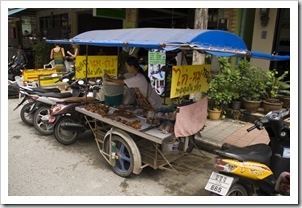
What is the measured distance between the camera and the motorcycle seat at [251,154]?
2607 millimetres

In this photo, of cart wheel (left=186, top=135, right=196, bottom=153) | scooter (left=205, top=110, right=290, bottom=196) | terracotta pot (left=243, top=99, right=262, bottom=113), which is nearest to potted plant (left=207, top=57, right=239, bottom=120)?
terracotta pot (left=243, top=99, right=262, bottom=113)

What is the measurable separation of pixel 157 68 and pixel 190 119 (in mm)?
3290

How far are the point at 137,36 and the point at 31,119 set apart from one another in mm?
3625

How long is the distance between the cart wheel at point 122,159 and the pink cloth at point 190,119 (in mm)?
785

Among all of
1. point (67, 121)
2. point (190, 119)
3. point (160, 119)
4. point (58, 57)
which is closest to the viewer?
point (190, 119)

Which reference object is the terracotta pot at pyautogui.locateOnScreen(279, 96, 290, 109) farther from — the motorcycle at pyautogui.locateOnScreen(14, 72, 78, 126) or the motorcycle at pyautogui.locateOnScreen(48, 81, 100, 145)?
the motorcycle at pyautogui.locateOnScreen(14, 72, 78, 126)

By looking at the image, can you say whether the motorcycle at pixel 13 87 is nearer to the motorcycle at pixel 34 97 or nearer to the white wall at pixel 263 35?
the motorcycle at pixel 34 97

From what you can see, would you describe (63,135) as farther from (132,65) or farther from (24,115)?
(132,65)

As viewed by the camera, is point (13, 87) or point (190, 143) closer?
point (190, 143)

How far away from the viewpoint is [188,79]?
3092 millimetres

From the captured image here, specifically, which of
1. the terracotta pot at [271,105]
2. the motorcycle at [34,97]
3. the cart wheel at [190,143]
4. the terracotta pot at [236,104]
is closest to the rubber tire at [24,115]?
the motorcycle at [34,97]

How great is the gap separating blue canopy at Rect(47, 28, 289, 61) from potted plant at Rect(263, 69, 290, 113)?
263 centimetres

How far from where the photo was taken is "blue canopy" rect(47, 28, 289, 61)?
2707 millimetres

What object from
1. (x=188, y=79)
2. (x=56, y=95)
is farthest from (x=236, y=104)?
(x=56, y=95)
